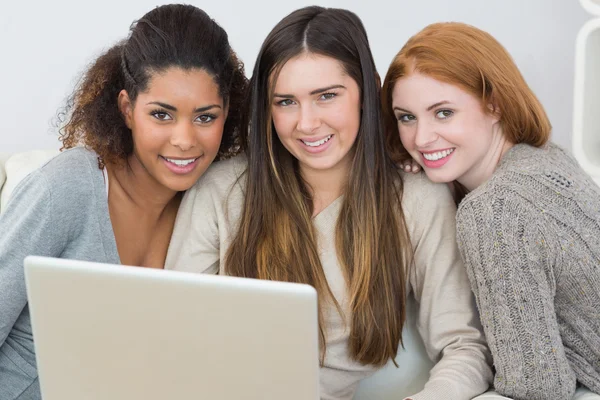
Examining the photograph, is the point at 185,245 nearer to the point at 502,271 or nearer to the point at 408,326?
the point at 408,326

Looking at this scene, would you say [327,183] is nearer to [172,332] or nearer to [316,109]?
[316,109]

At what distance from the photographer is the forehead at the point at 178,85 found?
1704 millimetres

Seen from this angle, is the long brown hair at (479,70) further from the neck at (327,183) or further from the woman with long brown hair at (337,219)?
the neck at (327,183)

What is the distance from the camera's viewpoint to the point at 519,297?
1484mm

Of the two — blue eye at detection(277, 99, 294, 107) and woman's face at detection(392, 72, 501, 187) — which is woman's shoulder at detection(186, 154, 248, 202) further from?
woman's face at detection(392, 72, 501, 187)

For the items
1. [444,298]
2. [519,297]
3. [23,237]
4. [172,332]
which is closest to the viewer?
[172,332]

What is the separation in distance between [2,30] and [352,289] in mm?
1703

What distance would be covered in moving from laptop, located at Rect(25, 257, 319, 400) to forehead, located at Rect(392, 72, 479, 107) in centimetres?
73

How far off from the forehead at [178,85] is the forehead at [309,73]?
175mm

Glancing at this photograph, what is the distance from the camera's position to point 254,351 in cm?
111

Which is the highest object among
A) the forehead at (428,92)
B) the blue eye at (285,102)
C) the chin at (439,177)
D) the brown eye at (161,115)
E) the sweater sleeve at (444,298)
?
the forehead at (428,92)

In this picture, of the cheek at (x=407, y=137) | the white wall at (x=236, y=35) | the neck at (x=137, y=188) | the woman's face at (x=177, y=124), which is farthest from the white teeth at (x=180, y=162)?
the white wall at (x=236, y=35)

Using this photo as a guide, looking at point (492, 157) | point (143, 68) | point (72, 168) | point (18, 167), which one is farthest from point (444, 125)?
point (18, 167)

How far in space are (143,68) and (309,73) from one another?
0.34 metres
